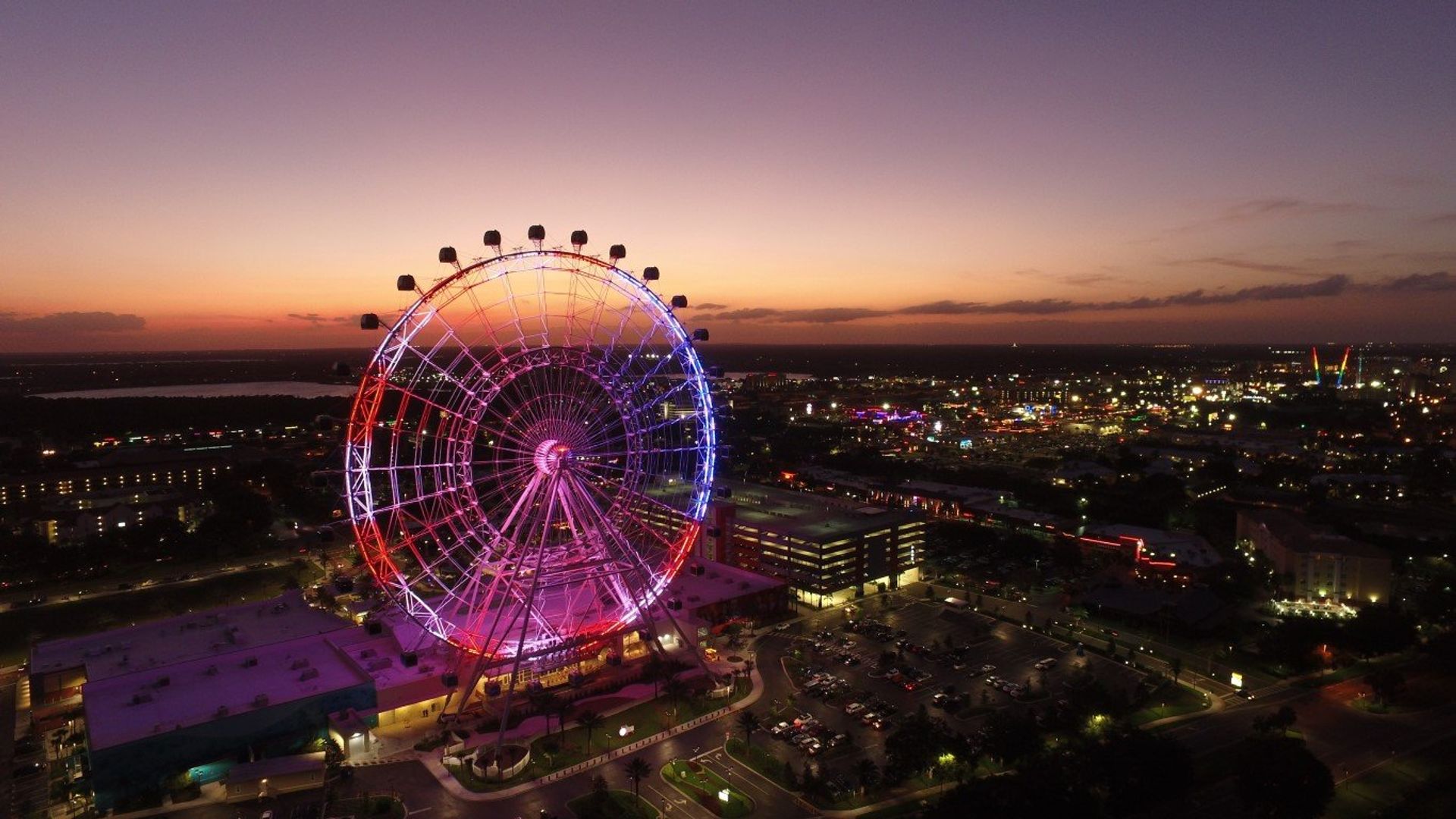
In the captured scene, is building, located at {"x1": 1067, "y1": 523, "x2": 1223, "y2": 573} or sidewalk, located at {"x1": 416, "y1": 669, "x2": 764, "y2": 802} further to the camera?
building, located at {"x1": 1067, "y1": 523, "x2": 1223, "y2": 573}

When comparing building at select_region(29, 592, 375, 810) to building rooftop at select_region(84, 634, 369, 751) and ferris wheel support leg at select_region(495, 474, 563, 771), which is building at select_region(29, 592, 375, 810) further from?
ferris wheel support leg at select_region(495, 474, 563, 771)

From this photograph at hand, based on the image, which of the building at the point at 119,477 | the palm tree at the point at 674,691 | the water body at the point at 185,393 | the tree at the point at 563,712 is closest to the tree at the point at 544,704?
the tree at the point at 563,712

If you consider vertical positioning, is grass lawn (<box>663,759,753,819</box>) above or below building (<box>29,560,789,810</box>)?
below

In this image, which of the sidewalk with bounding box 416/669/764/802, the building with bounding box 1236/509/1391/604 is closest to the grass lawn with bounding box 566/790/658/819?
the sidewalk with bounding box 416/669/764/802

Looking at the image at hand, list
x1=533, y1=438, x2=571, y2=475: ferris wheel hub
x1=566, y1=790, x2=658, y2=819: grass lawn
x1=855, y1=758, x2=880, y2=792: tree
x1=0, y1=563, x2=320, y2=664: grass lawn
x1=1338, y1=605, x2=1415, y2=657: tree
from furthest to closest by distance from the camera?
x1=0, y1=563, x2=320, y2=664: grass lawn < x1=1338, y1=605, x2=1415, y2=657: tree < x1=533, y1=438, x2=571, y2=475: ferris wheel hub < x1=855, y1=758, x2=880, y2=792: tree < x1=566, y1=790, x2=658, y2=819: grass lawn

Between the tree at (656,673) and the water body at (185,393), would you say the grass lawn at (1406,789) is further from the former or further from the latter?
the water body at (185,393)

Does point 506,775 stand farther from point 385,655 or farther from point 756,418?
point 756,418
